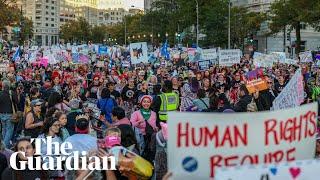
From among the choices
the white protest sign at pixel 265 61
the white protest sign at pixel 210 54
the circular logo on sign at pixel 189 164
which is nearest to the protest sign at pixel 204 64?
the white protest sign at pixel 210 54

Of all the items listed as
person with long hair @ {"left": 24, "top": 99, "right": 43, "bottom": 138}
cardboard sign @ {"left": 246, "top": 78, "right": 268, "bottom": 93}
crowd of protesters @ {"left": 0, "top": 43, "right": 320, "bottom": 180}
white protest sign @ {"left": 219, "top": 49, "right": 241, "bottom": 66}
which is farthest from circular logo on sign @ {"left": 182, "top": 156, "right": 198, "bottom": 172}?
white protest sign @ {"left": 219, "top": 49, "right": 241, "bottom": 66}

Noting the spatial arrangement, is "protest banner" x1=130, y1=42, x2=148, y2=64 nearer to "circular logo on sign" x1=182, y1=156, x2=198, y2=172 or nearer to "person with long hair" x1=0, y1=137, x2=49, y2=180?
"person with long hair" x1=0, y1=137, x2=49, y2=180

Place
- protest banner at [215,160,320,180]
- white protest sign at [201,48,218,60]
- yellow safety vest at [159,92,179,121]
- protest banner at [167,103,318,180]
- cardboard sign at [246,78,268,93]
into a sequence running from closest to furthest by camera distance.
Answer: protest banner at [215,160,320,180] < protest banner at [167,103,318,180] < yellow safety vest at [159,92,179,121] < cardboard sign at [246,78,268,93] < white protest sign at [201,48,218,60]

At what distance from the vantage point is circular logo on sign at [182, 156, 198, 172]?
4.41 metres

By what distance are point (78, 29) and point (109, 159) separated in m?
154

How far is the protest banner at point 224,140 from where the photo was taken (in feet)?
14.4

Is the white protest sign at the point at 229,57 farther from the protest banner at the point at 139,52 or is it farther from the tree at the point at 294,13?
the tree at the point at 294,13

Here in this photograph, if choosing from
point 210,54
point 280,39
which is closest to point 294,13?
point 280,39

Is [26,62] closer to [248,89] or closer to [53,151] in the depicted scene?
[248,89]

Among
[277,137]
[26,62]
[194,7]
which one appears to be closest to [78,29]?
[194,7]

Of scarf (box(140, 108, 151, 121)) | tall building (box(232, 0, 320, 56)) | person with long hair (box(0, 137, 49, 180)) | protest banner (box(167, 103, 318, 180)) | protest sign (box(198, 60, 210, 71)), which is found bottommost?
person with long hair (box(0, 137, 49, 180))

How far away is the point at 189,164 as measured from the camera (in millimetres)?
4422

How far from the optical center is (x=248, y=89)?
1276 cm

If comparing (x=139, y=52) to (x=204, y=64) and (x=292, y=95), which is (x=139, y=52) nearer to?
(x=204, y=64)
